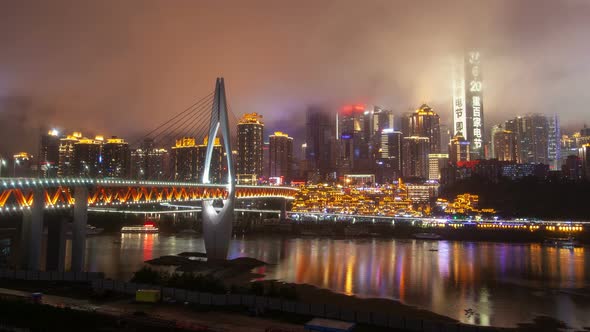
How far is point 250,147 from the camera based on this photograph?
146 m

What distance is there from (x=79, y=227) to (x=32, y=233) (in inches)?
134

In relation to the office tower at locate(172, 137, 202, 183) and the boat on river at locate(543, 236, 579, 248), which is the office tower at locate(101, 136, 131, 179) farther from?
the boat on river at locate(543, 236, 579, 248)

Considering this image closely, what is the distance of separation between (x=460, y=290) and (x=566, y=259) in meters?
25.2

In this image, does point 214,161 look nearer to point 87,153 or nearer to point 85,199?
point 87,153

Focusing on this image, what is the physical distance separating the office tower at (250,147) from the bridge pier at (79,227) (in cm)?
11355

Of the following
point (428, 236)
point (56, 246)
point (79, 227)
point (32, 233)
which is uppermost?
point (79, 227)

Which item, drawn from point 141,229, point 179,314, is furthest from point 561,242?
point 141,229

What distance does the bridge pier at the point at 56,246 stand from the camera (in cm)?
3014

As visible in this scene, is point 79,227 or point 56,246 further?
point 56,246

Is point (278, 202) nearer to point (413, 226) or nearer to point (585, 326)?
point (413, 226)

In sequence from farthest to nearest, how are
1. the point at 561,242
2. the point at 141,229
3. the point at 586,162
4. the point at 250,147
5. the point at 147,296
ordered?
1. the point at 250,147
2. the point at 586,162
3. the point at 141,229
4. the point at 561,242
5. the point at 147,296

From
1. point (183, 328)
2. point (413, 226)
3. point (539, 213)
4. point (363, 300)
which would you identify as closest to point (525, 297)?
point (363, 300)

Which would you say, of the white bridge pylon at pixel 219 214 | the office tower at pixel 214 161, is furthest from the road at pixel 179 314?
the office tower at pixel 214 161

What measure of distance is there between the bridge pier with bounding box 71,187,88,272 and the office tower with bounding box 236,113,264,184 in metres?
114
